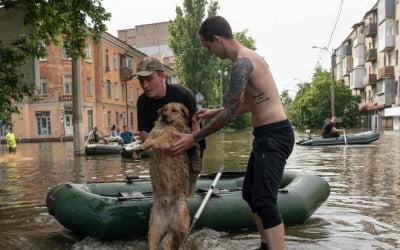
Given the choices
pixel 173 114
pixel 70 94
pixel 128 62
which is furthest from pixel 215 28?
pixel 128 62

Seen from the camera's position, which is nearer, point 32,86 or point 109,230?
point 109,230

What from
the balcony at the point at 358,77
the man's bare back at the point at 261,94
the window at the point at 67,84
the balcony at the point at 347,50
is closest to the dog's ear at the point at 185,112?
the man's bare back at the point at 261,94

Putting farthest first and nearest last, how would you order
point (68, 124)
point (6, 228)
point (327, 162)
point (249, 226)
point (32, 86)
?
1. point (68, 124)
2. point (327, 162)
3. point (32, 86)
4. point (6, 228)
5. point (249, 226)

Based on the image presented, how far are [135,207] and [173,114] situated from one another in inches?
67.6

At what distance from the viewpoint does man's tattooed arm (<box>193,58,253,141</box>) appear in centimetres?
419

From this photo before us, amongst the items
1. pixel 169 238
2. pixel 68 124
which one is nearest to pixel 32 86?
pixel 169 238

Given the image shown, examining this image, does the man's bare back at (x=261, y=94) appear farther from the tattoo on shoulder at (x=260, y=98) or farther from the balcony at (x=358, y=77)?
the balcony at (x=358, y=77)

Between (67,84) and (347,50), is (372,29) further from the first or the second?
(67,84)

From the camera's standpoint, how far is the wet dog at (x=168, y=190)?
448 centimetres

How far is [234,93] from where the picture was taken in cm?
421

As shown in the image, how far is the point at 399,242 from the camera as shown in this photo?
5.83 metres

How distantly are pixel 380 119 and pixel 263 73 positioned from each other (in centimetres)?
5697

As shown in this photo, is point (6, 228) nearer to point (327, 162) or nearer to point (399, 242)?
point (399, 242)

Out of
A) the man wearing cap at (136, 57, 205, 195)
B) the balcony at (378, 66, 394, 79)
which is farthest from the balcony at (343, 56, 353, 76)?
the man wearing cap at (136, 57, 205, 195)
